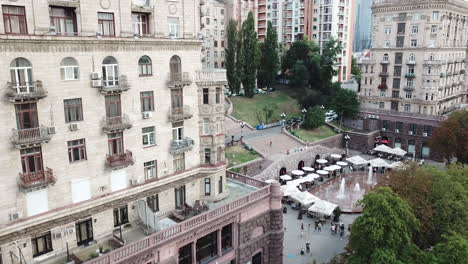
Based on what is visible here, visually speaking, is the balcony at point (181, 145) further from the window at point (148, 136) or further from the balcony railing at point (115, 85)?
the balcony railing at point (115, 85)

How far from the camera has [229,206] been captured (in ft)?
97.4

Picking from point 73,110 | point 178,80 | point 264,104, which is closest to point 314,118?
point 264,104

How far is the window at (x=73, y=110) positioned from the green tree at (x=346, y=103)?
6286 centimetres

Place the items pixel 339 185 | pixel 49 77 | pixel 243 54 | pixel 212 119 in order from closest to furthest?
pixel 49 77 < pixel 212 119 < pixel 339 185 < pixel 243 54

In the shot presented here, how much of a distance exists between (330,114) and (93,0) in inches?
2590

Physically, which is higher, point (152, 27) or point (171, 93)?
point (152, 27)

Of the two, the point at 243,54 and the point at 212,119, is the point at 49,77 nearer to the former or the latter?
the point at 212,119

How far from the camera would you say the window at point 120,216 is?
27.6 metres

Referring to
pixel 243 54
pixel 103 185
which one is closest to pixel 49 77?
pixel 103 185

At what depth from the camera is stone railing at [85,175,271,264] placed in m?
22.8

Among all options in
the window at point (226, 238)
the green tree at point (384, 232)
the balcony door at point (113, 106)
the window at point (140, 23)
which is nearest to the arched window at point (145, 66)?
the window at point (140, 23)

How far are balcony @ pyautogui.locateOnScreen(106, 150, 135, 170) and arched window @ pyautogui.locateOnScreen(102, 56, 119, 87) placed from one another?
5.06 m

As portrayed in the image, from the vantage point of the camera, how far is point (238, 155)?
5644cm

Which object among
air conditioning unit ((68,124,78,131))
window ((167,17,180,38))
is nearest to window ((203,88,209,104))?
window ((167,17,180,38))
